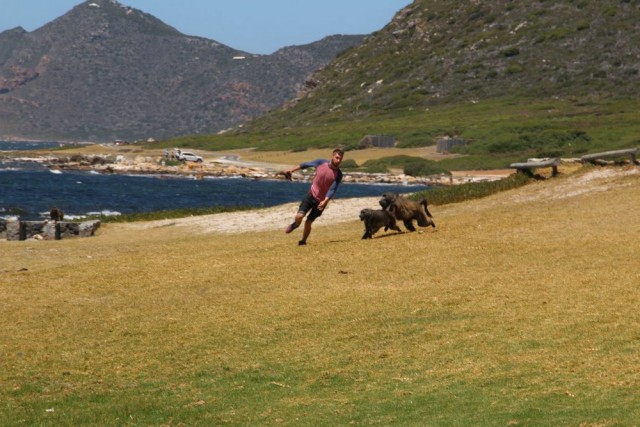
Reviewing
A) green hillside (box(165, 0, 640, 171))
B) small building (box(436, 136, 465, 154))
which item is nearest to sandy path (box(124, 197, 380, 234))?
green hillside (box(165, 0, 640, 171))

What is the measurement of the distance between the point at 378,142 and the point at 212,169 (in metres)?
18.5

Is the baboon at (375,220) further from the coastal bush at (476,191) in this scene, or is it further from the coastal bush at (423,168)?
the coastal bush at (423,168)

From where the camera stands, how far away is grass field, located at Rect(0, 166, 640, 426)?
46.0 ft

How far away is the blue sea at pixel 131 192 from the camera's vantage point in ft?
222

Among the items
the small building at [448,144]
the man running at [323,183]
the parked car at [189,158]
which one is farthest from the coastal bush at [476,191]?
the parked car at [189,158]

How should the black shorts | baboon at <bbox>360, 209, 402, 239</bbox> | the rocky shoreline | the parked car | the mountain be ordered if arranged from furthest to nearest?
1. the mountain
2. the parked car
3. the rocky shoreline
4. baboon at <bbox>360, 209, 402, 239</bbox>
5. the black shorts

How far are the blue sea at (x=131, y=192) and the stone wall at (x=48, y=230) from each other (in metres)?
17.1

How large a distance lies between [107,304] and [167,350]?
3608mm

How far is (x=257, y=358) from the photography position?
16.4m

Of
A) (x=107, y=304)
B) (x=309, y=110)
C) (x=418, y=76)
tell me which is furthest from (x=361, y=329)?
(x=309, y=110)

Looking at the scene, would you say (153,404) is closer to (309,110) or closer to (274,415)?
(274,415)

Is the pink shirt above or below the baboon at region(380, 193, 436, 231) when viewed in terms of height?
above

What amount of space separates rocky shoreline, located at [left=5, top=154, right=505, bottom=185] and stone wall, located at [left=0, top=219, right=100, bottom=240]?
53.1m

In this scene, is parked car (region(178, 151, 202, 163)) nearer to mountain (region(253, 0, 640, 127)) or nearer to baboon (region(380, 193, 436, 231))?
mountain (region(253, 0, 640, 127))
